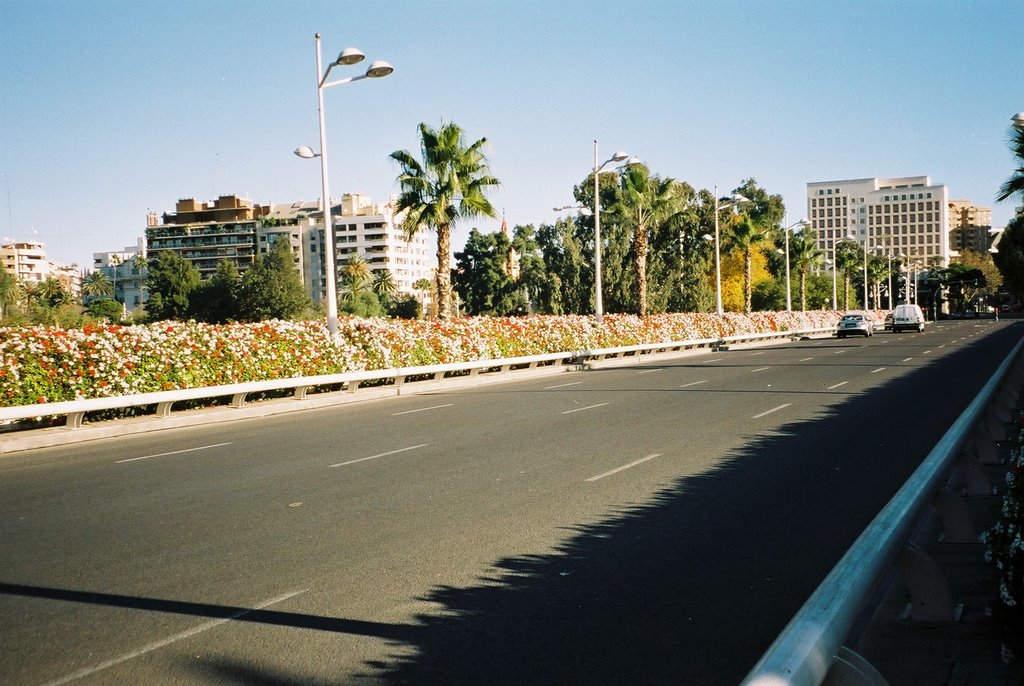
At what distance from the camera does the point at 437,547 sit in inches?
269

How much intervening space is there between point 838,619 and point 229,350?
17899 millimetres

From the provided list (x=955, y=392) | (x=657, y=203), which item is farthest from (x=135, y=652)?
(x=657, y=203)

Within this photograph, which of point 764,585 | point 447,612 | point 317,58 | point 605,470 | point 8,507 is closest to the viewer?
point 447,612

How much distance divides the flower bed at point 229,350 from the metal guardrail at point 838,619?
14.8 m

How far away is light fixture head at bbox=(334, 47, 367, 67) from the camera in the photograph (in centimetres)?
2080

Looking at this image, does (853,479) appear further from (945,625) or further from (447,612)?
(447,612)

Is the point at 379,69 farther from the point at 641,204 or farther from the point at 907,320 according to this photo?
the point at 907,320

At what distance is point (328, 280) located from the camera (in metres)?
23.3

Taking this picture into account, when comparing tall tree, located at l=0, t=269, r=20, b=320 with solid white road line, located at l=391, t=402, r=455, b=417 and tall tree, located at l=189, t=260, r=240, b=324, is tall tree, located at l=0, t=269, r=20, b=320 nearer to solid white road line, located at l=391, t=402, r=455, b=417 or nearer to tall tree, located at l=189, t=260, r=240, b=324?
tall tree, located at l=189, t=260, r=240, b=324

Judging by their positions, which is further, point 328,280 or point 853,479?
point 328,280

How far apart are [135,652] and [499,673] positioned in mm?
1956

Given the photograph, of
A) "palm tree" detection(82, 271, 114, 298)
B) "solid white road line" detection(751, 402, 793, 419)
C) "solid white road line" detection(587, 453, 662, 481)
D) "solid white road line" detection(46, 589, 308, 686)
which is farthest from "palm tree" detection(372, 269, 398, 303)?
"solid white road line" detection(46, 589, 308, 686)

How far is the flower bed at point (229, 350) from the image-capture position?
50.9 feet

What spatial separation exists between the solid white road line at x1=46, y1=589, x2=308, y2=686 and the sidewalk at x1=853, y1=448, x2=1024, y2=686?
11.2 ft
